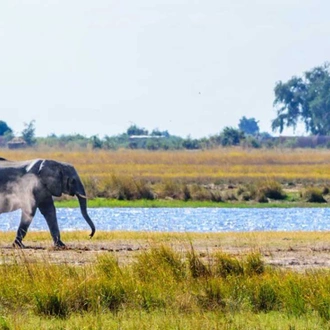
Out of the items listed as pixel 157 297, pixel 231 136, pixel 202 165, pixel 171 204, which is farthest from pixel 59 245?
pixel 231 136

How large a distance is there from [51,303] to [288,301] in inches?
104

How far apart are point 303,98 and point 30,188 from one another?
94.4 m

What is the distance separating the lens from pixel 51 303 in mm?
13531

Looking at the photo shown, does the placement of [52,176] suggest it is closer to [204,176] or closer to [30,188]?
[30,188]

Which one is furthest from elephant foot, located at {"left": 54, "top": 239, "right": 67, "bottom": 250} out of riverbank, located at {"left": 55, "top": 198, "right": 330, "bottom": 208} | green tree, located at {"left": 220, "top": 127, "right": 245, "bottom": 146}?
green tree, located at {"left": 220, "top": 127, "right": 245, "bottom": 146}

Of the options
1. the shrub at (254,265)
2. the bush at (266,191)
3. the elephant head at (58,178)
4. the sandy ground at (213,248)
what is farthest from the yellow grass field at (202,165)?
the shrub at (254,265)

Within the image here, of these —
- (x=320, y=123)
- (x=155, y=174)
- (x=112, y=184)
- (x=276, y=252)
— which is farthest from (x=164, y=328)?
(x=320, y=123)

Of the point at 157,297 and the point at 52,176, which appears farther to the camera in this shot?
the point at 52,176

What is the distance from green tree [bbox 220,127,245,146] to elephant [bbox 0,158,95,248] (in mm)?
56979

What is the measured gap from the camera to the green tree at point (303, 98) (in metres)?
107

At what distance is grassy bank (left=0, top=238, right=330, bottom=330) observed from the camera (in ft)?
42.0

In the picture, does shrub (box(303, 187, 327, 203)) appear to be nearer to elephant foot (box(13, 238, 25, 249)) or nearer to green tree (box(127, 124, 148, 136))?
elephant foot (box(13, 238, 25, 249))

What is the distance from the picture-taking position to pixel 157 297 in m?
13.9

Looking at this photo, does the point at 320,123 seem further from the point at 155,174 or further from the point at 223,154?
the point at 155,174
